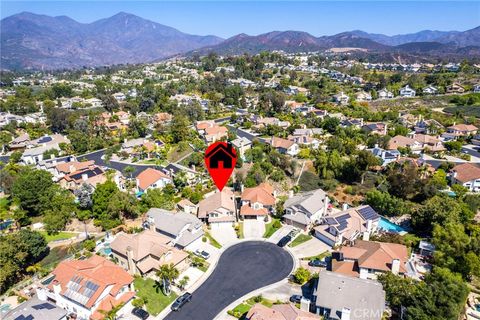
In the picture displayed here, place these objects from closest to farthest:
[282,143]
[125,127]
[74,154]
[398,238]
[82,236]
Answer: [398,238]
[82,236]
[282,143]
[74,154]
[125,127]

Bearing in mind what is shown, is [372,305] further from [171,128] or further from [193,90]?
[193,90]

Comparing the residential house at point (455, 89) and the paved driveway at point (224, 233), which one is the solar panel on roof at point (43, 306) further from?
the residential house at point (455, 89)

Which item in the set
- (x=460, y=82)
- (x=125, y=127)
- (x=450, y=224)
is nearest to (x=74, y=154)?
(x=125, y=127)

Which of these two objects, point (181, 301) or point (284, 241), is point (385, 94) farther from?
point (181, 301)

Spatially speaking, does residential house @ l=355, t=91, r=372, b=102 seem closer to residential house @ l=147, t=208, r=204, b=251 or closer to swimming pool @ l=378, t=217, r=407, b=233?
swimming pool @ l=378, t=217, r=407, b=233

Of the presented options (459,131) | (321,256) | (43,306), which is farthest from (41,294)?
(459,131)

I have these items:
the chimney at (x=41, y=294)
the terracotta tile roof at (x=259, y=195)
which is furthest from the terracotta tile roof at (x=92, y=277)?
the terracotta tile roof at (x=259, y=195)

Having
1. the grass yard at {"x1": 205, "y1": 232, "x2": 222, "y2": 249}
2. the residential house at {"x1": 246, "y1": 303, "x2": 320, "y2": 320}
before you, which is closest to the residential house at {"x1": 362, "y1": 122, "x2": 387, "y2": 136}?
the grass yard at {"x1": 205, "y1": 232, "x2": 222, "y2": 249}
